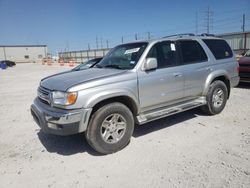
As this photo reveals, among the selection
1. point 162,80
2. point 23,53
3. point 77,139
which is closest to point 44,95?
point 77,139

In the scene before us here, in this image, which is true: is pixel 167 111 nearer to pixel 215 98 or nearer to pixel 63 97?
pixel 215 98

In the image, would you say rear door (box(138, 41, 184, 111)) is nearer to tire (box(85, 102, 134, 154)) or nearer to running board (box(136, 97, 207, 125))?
running board (box(136, 97, 207, 125))

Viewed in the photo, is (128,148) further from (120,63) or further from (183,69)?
(183,69)

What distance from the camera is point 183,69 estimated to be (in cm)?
438

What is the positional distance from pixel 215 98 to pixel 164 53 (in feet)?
6.58

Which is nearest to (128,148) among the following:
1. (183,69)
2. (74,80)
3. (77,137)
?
(77,137)

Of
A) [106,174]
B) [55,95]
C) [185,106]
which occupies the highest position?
[55,95]

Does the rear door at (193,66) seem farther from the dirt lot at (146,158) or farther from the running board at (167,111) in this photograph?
the dirt lot at (146,158)

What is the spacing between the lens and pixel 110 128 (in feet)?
11.7

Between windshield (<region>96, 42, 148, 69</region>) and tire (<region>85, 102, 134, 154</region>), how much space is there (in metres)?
0.89

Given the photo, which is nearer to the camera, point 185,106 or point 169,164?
point 169,164

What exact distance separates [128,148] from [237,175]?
5.71 ft

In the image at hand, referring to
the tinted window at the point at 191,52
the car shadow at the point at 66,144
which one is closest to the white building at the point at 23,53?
the car shadow at the point at 66,144

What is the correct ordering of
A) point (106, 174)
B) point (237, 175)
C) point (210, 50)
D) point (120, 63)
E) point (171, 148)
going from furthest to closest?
point (210, 50), point (120, 63), point (171, 148), point (106, 174), point (237, 175)
